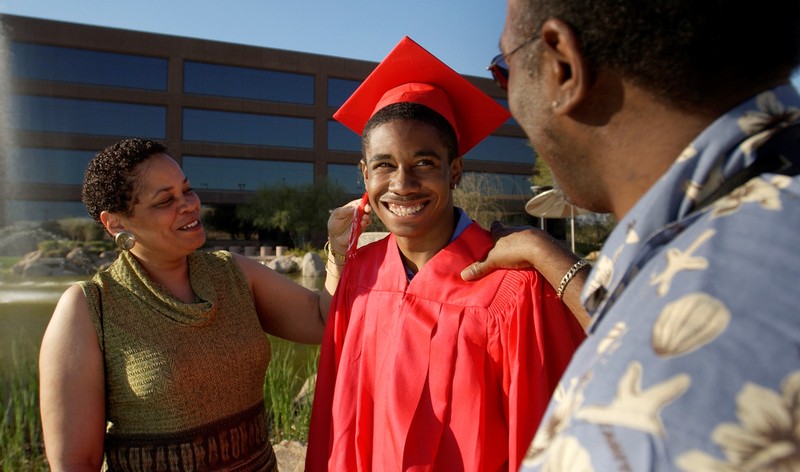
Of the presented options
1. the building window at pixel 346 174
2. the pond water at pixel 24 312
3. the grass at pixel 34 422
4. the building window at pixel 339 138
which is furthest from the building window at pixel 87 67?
the grass at pixel 34 422

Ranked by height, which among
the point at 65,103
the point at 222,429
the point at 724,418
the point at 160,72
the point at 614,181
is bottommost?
the point at 222,429

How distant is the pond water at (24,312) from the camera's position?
6.12 m

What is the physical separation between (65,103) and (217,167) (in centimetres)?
811

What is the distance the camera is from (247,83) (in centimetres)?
3428

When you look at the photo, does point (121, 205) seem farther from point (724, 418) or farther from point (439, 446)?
point (724, 418)

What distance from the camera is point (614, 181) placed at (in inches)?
33.0

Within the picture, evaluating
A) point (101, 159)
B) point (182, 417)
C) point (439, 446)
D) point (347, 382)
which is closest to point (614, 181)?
point (439, 446)

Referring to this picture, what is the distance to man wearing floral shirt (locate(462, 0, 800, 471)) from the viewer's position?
0.52 m

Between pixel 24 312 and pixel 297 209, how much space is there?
68.2 feet

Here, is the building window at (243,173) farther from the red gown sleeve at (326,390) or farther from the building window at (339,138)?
the red gown sleeve at (326,390)

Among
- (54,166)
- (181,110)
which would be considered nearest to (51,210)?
(54,166)

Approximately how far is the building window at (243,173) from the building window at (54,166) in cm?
524

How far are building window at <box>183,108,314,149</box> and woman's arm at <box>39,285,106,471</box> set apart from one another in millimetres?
33094

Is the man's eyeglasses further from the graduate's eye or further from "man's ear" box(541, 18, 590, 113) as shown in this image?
the graduate's eye
